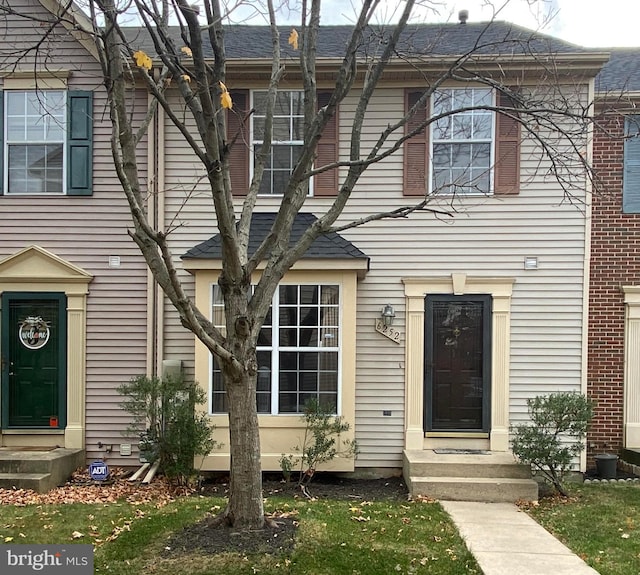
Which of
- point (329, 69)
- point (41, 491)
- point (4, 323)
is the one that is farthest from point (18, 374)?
point (329, 69)

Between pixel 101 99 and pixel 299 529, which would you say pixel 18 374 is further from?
pixel 299 529

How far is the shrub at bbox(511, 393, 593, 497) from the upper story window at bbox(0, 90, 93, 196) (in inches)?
259

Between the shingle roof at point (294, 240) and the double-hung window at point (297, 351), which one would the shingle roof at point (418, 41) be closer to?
the shingle roof at point (294, 240)

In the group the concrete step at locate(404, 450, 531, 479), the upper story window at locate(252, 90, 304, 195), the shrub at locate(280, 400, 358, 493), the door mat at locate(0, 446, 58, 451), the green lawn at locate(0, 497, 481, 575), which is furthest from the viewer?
the upper story window at locate(252, 90, 304, 195)

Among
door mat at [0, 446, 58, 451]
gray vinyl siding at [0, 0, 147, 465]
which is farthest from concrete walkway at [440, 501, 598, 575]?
door mat at [0, 446, 58, 451]

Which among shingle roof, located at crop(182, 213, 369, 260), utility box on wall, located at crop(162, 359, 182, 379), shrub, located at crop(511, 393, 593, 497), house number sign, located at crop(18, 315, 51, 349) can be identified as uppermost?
shingle roof, located at crop(182, 213, 369, 260)

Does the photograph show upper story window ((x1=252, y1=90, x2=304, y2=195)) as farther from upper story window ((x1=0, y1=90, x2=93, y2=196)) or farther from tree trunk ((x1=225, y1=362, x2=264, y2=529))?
tree trunk ((x1=225, y1=362, x2=264, y2=529))

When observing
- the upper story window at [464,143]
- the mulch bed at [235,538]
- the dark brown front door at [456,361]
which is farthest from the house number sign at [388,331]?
the mulch bed at [235,538]

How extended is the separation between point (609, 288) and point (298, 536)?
5.61 metres

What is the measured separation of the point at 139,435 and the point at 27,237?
3187mm

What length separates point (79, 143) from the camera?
766 centimetres

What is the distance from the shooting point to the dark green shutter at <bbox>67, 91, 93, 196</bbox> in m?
7.65

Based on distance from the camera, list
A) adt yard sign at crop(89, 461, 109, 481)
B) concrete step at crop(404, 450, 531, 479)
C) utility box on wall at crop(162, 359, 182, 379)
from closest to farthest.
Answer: concrete step at crop(404, 450, 531, 479) < adt yard sign at crop(89, 461, 109, 481) < utility box on wall at crop(162, 359, 182, 379)

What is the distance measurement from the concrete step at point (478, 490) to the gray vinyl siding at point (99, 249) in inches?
162
